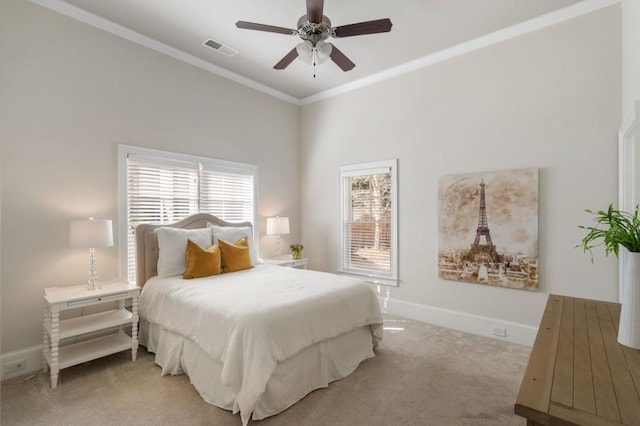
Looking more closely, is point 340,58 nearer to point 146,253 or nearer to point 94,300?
point 146,253

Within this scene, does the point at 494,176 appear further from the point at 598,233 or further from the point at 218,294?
the point at 218,294

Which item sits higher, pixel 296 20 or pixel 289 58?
pixel 296 20

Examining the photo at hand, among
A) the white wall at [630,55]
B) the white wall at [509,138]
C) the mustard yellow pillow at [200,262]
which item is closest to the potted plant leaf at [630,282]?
the white wall at [630,55]

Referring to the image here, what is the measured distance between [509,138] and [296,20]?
265 centimetres

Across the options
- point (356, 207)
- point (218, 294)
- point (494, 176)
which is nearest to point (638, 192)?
point (494, 176)

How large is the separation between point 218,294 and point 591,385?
94.3 inches

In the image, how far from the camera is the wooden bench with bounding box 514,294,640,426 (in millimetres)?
929

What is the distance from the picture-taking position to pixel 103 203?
3.32 metres

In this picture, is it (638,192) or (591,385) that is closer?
(591,385)

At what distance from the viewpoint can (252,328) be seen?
2.12 metres

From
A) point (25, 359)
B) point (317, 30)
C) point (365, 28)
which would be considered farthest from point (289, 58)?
point (25, 359)

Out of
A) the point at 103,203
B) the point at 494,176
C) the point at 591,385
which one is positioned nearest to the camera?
the point at 591,385

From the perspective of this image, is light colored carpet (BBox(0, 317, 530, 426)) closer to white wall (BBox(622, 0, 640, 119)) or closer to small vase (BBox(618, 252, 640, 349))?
small vase (BBox(618, 252, 640, 349))

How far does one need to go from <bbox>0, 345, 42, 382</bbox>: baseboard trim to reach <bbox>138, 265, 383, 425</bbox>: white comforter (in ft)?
2.89
